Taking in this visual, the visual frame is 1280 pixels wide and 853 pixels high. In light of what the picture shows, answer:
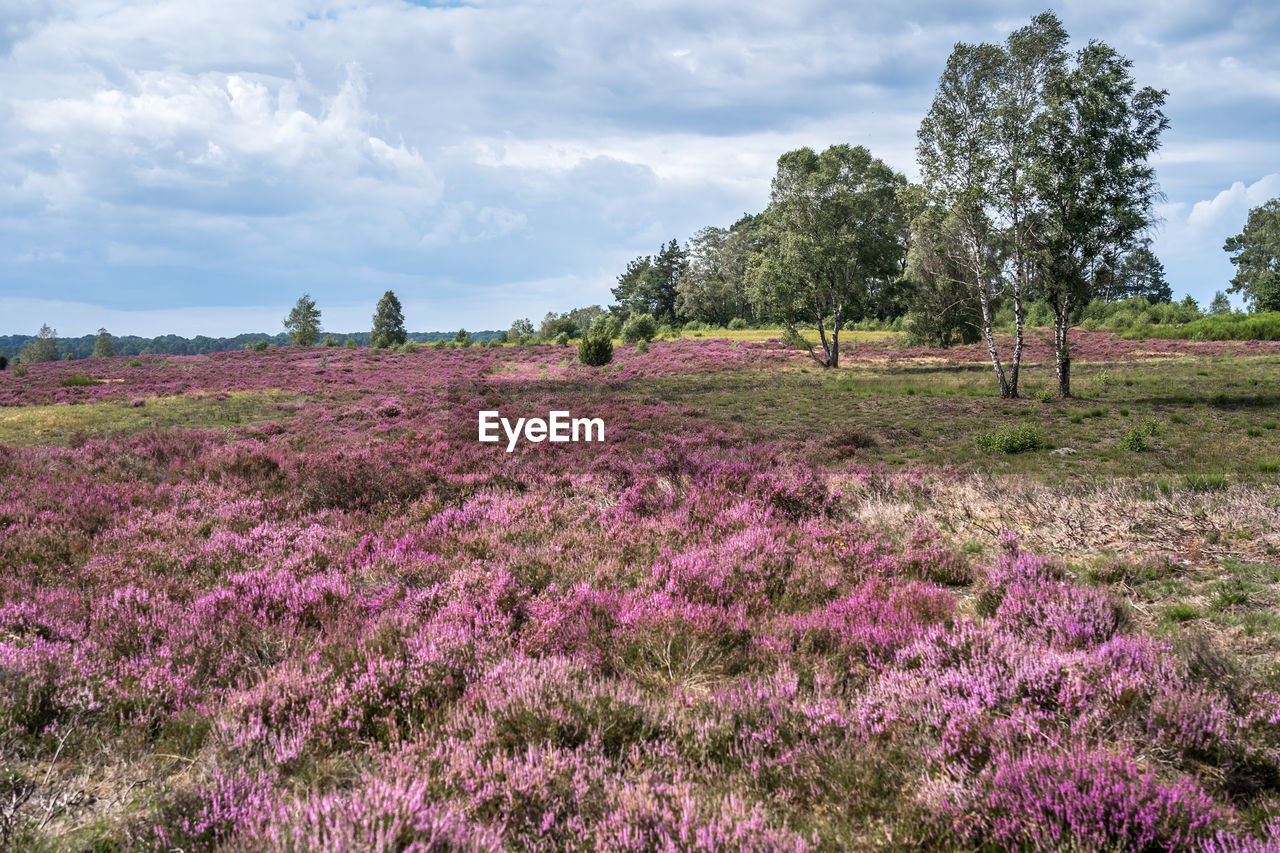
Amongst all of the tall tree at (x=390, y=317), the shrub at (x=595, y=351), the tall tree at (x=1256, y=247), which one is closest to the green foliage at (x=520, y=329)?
the tall tree at (x=390, y=317)

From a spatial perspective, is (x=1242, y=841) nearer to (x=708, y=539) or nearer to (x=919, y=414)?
(x=708, y=539)

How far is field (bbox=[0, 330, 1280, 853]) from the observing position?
8.73 ft

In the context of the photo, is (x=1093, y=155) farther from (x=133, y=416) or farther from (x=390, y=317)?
(x=390, y=317)

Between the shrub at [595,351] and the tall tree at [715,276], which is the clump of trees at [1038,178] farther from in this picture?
the tall tree at [715,276]

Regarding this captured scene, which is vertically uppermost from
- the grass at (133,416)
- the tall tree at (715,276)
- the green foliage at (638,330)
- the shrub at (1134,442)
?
the tall tree at (715,276)

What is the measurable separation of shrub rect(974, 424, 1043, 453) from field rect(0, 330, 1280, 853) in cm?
455

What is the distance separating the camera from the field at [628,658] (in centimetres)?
266

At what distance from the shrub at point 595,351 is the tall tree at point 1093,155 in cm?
3124

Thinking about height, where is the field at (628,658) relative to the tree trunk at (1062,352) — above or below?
below

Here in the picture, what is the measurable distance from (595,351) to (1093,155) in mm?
33085

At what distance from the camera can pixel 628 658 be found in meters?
4.28

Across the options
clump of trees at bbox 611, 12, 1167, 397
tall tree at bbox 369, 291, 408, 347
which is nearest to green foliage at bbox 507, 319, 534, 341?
tall tree at bbox 369, 291, 408, 347

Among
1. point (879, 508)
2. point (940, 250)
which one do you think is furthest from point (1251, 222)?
point (879, 508)

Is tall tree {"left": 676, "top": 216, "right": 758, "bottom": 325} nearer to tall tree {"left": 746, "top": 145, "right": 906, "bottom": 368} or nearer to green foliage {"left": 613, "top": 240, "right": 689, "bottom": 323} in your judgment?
green foliage {"left": 613, "top": 240, "right": 689, "bottom": 323}
